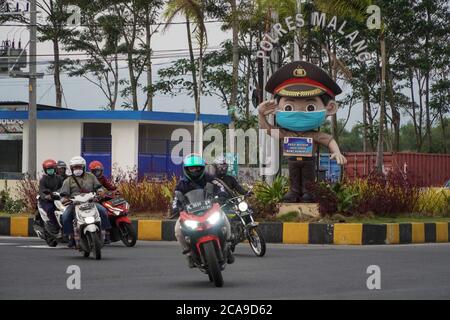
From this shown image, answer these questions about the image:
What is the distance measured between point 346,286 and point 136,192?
11.9 metres

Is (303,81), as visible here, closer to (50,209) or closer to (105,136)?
(50,209)

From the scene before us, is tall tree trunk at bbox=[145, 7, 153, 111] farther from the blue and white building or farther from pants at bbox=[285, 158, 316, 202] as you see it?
pants at bbox=[285, 158, 316, 202]

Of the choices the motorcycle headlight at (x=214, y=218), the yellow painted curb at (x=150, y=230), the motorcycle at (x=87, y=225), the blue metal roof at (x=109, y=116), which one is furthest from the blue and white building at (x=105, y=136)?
the motorcycle headlight at (x=214, y=218)

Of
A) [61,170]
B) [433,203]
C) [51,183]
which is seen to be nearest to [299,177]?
[433,203]

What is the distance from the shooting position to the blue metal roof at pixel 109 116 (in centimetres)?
3975

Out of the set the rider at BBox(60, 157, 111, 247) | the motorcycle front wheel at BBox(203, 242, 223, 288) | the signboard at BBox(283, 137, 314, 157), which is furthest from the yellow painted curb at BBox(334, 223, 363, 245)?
the motorcycle front wheel at BBox(203, 242, 223, 288)

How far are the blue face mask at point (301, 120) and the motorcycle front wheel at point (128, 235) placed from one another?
5388mm

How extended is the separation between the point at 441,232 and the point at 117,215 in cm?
646

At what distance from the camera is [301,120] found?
20.5 metres

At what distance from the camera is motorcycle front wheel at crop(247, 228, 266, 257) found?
1419 centimetres

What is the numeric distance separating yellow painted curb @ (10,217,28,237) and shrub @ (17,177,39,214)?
0.78m

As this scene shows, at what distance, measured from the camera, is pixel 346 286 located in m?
9.99

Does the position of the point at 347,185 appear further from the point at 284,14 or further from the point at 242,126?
the point at 242,126

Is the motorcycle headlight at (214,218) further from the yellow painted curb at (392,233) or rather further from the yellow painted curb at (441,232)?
the yellow painted curb at (441,232)
